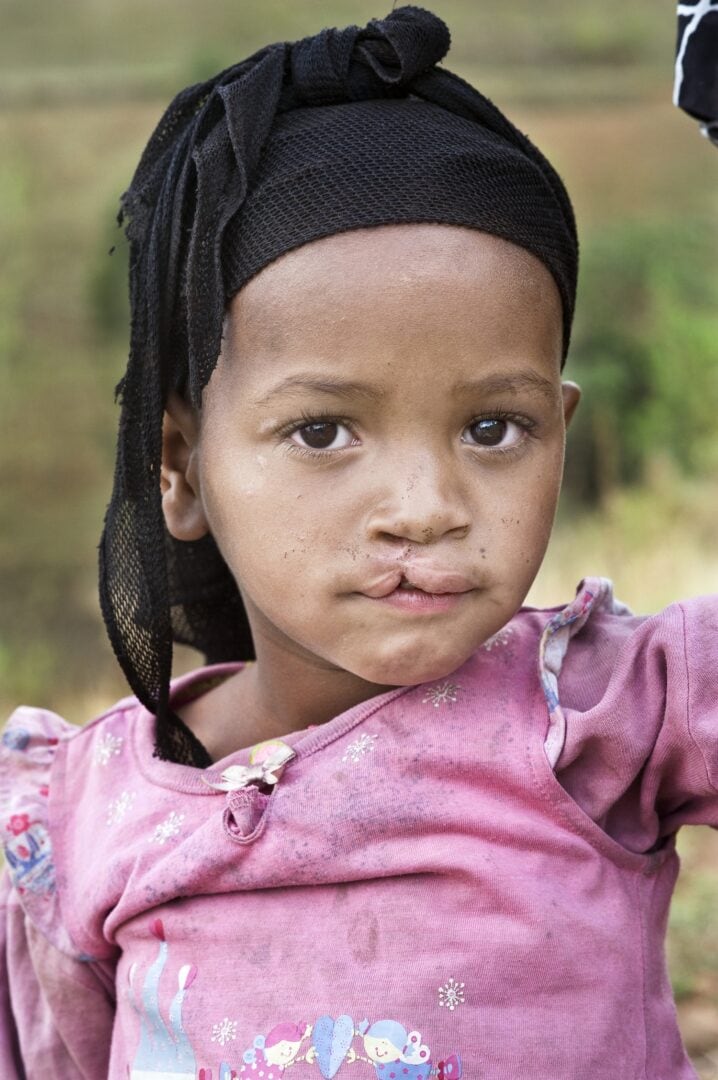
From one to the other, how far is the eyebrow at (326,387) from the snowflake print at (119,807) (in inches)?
28.6

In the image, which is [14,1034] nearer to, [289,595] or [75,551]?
[289,595]

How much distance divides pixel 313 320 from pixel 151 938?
3.12 ft

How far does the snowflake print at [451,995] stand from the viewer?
6.03ft

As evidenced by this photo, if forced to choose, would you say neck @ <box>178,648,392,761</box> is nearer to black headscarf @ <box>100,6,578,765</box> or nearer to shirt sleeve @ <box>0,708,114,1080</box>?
black headscarf @ <box>100,6,578,765</box>

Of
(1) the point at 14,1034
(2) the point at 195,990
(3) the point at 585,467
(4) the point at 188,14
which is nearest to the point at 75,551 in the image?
(3) the point at 585,467

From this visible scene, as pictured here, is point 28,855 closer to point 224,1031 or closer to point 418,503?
point 224,1031

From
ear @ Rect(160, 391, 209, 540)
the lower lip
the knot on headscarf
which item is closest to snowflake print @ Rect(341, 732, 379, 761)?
the lower lip

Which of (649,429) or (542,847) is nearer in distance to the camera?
(542,847)

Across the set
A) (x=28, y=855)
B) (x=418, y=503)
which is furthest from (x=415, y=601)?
(x=28, y=855)

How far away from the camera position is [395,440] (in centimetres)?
183

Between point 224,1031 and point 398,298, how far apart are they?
1.02m

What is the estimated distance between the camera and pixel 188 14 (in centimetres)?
828

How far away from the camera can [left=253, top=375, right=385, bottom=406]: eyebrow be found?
183 cm

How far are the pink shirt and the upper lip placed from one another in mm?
210
